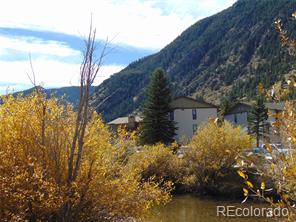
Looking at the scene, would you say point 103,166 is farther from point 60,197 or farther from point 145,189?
point 60,197

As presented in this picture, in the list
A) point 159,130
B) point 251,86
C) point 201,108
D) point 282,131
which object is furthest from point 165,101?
point 251,86

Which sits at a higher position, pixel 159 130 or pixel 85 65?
pixel 85 65

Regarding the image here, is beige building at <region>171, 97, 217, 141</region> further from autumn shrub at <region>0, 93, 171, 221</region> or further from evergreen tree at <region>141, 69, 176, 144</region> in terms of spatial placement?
autumn shrub at <region>0, 93, 171, 221</region>

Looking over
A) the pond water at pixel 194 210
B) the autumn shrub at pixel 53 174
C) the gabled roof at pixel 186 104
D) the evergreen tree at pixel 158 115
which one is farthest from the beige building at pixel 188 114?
the autumn shrub at pixel 53 174

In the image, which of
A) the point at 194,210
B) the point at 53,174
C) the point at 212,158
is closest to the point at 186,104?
the point at 212,158

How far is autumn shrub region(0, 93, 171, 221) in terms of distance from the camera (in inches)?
381

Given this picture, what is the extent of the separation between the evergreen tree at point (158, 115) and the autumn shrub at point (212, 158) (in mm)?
13907

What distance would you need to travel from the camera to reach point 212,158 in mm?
35406

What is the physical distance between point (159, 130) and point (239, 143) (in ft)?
52.6

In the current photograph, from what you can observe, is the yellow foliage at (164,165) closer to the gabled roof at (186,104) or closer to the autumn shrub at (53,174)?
the autumn shrub at (53,174)

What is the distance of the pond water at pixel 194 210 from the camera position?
24.0m

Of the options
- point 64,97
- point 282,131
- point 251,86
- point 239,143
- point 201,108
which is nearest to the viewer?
point 282,131

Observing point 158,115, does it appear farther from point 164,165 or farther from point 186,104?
point 164,165

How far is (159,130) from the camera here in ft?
165
